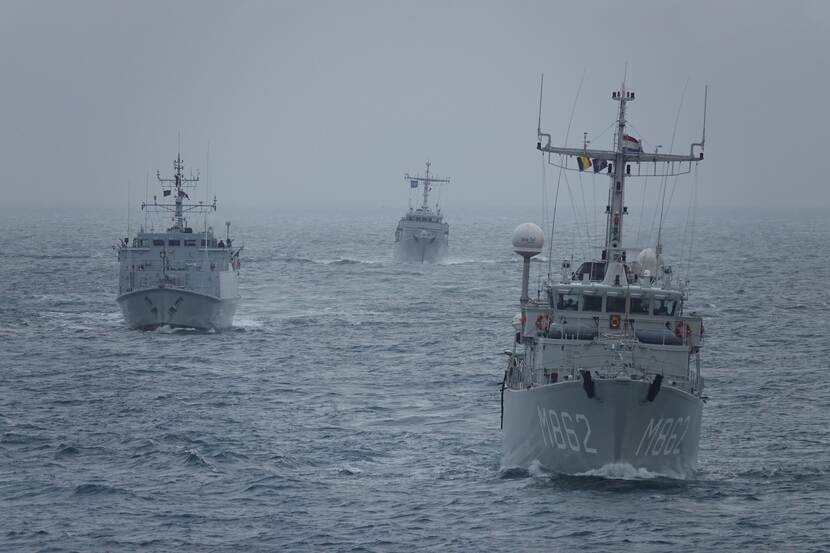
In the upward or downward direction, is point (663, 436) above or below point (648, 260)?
below

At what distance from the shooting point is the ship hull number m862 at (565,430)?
34.7m

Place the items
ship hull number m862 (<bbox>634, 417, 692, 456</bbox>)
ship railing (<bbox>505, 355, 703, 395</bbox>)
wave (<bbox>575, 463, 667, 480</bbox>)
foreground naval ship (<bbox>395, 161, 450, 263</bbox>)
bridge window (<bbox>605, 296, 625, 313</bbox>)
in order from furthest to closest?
1. foreground naval ship (<bbox>395, 161, 450, 263</bbox>)
2. bridge window (<bbox>605, 296, 625, 313</bbox>)
3. wave (<bbox>575, 463, 667, 480</bbox>)
4. ship railing (<bbox>505, 355, 703, 395</bbox>)
5. ship hull number m862 (<bbox>634, 417, 692, 456</bbox>)

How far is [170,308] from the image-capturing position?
73.9 meters

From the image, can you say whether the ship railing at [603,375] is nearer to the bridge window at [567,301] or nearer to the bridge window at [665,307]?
the bridge window at [665,307]

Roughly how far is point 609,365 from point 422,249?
10381 cm

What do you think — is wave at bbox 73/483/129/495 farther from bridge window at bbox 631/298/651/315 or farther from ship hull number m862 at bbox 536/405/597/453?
bridge window at bbox 631/298/651/315

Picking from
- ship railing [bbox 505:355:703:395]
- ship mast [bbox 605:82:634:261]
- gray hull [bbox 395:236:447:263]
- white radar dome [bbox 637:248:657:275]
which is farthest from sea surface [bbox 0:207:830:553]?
gray hull [bbox 395:236:447:263]

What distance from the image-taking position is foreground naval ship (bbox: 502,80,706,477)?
3434 cm

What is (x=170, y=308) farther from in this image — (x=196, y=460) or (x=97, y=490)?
(x=97, y=490)

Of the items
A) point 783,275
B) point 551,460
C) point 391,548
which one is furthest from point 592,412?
point 783,275

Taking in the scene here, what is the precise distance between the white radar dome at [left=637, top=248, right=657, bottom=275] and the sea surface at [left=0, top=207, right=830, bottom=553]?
6.20 m

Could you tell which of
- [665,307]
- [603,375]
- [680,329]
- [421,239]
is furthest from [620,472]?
[421,239]

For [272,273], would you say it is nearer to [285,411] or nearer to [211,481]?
[285,411]

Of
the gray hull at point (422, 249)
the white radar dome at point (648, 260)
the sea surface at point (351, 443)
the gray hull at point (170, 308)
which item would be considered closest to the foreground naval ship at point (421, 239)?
the gray hull at point (422, 249)
